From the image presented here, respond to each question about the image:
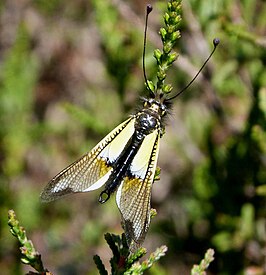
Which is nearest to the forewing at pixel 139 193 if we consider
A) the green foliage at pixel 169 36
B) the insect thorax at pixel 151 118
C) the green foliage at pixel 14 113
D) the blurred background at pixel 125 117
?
the insect thorax at pixel 151 118

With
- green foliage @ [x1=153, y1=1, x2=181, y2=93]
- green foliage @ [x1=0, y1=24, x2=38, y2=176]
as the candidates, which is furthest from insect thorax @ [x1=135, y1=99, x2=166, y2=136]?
green foliage @ [x1=0, y1=24, x2=38, y2=176]

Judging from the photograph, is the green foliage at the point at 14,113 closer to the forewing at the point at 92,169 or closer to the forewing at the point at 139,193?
the forewing at the point at 92,169

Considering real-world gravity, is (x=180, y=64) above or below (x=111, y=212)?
below

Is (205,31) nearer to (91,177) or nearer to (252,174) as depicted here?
(252,174)

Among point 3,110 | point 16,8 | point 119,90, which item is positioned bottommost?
point 119,90

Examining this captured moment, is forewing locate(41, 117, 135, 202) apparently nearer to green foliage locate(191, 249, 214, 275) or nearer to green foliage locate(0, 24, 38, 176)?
green foliage locate(191, 249, 214, 275)

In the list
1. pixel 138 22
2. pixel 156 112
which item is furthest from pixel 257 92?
pixel 156 112
